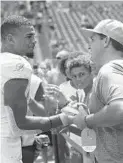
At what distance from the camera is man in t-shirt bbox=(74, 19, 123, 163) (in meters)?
1.82

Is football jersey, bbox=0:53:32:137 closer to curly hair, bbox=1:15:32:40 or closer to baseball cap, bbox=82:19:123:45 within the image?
curly hair, bbox=1:15:32:40

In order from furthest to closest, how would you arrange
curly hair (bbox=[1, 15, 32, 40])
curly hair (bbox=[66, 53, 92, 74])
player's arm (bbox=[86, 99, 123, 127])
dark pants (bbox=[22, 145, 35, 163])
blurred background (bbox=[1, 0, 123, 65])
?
blurred background (bbox=[1, 0, 123, 65]) < dark pants (bbox=[22, 145, 35, 163]) < curly hair (bbox=[66, 53, 92, 74]) < curly hair (bbox=[1, 15, 32, 40]) < player's arm (bbox=[86, 99, 123, 127])

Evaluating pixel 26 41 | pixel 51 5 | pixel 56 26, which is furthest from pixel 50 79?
pixel 51 5

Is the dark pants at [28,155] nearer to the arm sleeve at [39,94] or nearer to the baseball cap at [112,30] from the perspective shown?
the arm sleeve at [39,94]

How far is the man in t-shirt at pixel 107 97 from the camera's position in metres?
1.82

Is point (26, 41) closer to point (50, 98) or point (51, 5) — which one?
point (50, 98)

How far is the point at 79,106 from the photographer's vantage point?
2.19m

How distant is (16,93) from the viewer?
2088mm

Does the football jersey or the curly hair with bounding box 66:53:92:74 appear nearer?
the football jersey

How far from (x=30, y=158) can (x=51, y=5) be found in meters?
28.2

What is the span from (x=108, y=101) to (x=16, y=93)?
55cm

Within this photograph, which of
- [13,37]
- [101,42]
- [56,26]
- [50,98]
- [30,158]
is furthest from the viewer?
[56,26]

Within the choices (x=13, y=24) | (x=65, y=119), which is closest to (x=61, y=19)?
(x=13, y=24)

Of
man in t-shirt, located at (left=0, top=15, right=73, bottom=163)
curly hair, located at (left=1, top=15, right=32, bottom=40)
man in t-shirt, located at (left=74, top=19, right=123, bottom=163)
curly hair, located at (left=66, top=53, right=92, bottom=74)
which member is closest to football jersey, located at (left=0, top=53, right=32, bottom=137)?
man in t-shirt, located at (left=0, top=15, right=73, bottom=163)
